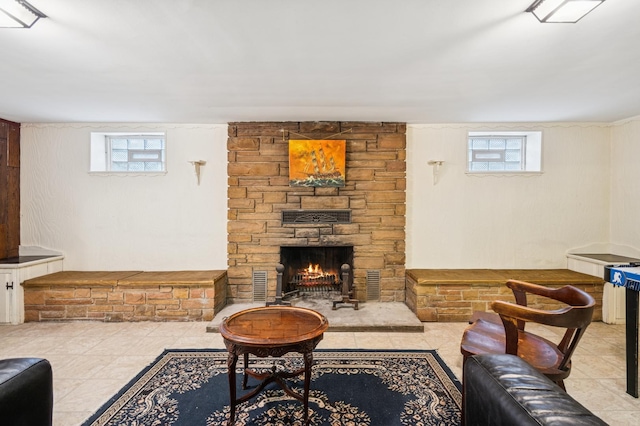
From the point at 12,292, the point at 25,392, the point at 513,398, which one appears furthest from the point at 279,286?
the point at 12,292

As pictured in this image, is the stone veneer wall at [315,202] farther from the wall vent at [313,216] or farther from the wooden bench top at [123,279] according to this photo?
the wooden bench top at [123,279]

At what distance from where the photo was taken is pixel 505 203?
13.4ft

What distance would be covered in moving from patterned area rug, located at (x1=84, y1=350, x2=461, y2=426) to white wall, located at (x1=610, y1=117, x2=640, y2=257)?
10.4ft

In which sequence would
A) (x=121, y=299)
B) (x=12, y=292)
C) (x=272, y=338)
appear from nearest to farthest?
(x=272, y=338)
(x=12, y=292)
(x=121, y=299)

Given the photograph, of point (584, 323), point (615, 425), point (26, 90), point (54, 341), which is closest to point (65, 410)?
point (54, 341)

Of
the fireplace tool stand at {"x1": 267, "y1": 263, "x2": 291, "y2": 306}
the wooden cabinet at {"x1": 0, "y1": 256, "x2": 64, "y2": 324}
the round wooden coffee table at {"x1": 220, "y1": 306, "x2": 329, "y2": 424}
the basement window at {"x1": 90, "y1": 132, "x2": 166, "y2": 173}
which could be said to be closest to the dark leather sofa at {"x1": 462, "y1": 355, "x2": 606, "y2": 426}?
the round wooden coffee table at {"x1": 220, "y1": 306, "x2": 329, "y2": 424}

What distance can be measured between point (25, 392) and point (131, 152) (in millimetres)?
3568

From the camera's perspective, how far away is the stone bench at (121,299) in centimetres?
356

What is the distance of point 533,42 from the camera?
80.1 inches

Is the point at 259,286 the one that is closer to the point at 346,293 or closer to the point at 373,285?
the point at 346,293

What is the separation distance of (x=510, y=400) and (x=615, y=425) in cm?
149

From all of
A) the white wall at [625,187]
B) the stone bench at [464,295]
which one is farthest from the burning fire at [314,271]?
the white wall at [625,187]

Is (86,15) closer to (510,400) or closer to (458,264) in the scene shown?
(510,400)

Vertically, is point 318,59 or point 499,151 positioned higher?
point 318,59
